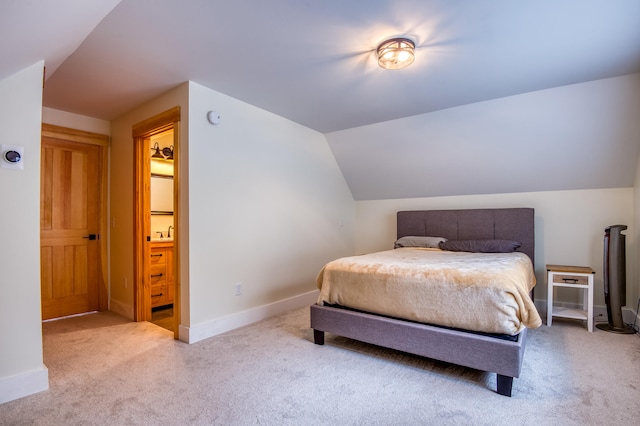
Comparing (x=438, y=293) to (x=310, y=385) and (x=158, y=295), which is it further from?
(x=158, y=295)

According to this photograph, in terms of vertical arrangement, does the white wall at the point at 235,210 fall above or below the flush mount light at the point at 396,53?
below

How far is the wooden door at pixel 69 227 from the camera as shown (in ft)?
11.2

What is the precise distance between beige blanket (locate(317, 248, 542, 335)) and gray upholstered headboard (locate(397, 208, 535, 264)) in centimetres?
124

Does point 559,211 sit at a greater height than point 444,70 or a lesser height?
lesser

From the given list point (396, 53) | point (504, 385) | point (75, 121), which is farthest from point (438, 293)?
point (75, 121)

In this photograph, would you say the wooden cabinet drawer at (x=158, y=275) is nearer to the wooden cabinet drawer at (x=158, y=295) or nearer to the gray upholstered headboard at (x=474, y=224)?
the wooden cabinet drawer at (x=158, y=295)

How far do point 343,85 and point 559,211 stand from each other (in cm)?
288

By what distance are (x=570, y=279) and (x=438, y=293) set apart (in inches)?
74.2

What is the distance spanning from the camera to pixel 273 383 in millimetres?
2049

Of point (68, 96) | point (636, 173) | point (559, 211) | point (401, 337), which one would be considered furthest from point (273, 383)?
Answer: point (636, 173)

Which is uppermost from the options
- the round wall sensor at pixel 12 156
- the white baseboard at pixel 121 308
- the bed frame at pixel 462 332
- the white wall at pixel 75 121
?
the white wall at pixel 75 121

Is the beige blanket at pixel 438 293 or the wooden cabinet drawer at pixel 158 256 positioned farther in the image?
the wooden cabinet drawer at pixel 158 256

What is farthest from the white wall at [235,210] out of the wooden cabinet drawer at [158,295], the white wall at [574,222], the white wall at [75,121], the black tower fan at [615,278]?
the black tower fan at [615,278]

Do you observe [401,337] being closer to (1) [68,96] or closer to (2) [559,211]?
(2) [559,211]
